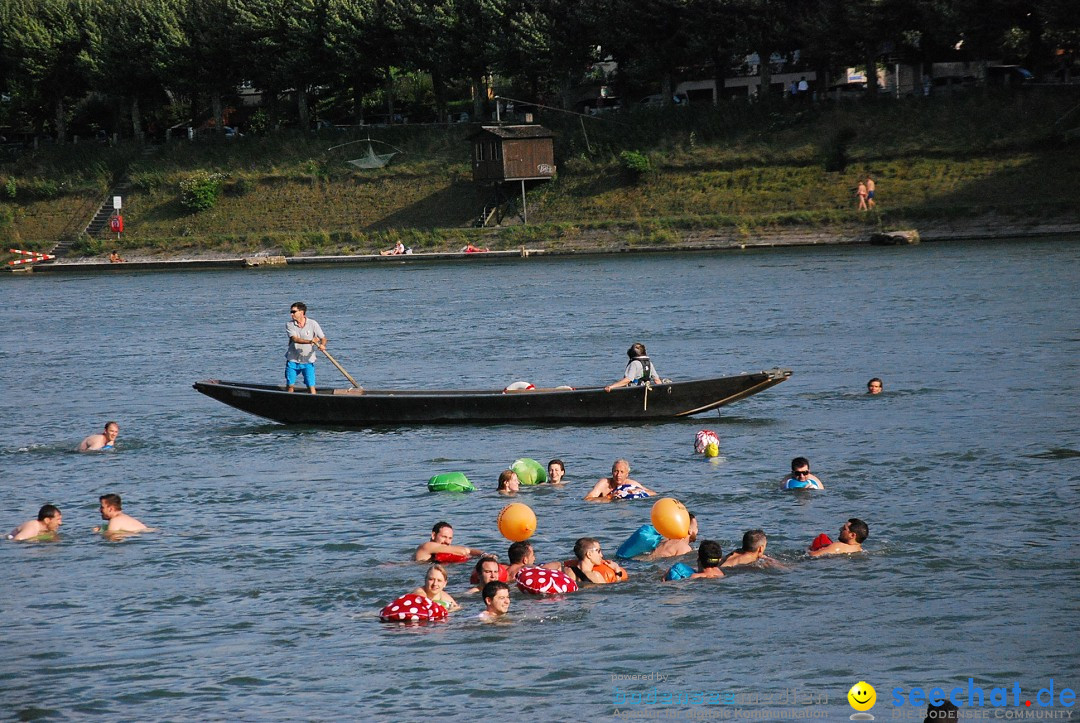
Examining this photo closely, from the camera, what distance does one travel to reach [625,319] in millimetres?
43406

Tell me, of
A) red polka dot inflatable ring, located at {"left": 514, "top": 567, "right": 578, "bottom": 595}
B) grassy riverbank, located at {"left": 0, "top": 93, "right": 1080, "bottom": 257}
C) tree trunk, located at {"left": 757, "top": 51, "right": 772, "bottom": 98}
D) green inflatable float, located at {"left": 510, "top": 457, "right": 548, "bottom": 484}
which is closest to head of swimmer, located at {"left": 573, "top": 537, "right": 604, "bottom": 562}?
red polka dot inflatable ring, located at {"left": 514, "top": 567, "right": 578, "bottom": 595}

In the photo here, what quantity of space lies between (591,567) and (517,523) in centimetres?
156

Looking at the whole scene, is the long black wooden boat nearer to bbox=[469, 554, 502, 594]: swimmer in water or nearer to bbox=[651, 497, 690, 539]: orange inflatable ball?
bbox=[651, 497, 690, 539]: orange inflatable ball

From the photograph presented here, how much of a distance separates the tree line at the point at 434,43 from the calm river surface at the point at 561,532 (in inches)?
1354

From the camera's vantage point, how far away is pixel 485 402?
2506 centimetres

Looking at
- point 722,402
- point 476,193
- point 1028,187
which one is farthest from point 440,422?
point 476,193

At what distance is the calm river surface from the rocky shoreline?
23074mm

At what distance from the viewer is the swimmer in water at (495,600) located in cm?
1425

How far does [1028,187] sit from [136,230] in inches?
2006

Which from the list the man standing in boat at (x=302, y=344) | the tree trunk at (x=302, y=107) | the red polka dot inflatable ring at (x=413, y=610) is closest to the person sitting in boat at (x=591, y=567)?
the red polka dot inflatable ring at (x=413, y=610)

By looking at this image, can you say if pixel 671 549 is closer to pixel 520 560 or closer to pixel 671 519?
pixel 671 519

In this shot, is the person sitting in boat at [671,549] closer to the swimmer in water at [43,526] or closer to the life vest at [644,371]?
the swimmer in water at [43,526]

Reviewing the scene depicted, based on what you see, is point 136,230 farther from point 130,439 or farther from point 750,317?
point 130,439

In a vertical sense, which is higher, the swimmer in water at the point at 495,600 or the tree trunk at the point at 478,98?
the tree trunk at the point at 478,98
